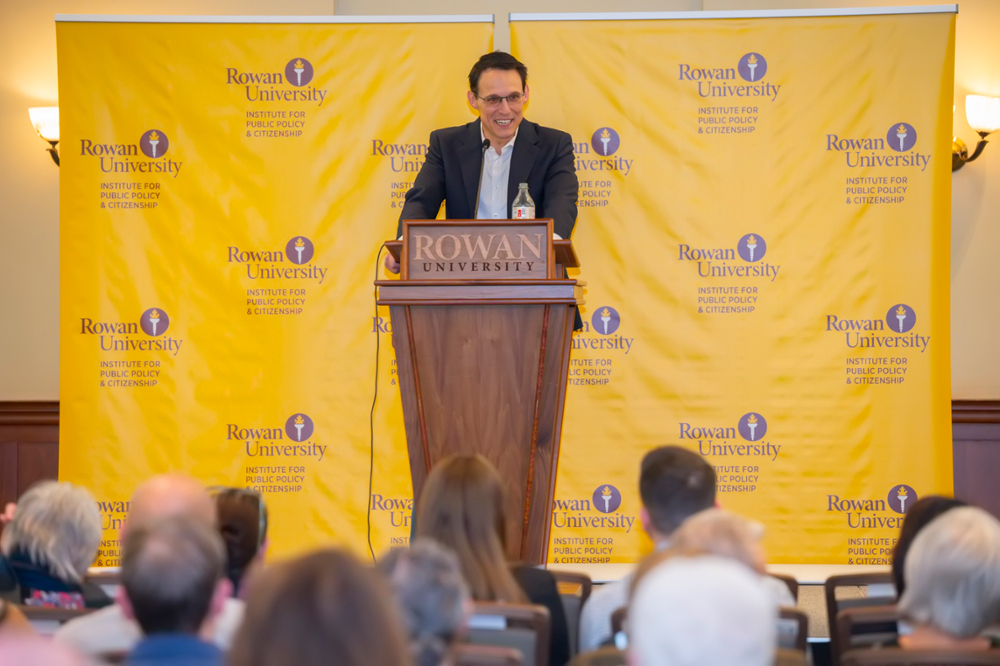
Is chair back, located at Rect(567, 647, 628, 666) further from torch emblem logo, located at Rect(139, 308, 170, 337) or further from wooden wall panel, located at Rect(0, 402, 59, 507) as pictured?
wooden wall panel, located at Rect(0, 402, 59, 507)

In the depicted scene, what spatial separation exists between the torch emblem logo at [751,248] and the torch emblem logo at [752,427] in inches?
30.7

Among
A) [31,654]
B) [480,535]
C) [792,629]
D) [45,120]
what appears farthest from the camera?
[45,120]

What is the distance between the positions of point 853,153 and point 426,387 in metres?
2.84

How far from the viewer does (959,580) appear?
6.18 feet

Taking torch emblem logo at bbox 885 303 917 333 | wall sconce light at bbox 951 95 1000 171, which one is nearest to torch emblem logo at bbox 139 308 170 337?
torch emblem logo at bbox 885 303 917 333

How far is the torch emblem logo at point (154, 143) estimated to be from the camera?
507 centimetres

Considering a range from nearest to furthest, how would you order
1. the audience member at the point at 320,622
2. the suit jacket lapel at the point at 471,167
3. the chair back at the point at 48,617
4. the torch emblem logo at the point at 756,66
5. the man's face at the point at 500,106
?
the audience member at the point at 320,622 → the chair back at the point at 48,617 → the man's face at the point at 500,106 → the suit jacket lapel at the point at 471,167 → the torch emblem logo at the point at 756,66

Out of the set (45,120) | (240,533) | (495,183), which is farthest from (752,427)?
(45,120)

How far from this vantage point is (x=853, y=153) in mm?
4973

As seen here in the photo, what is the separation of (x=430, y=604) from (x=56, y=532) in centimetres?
→ 123

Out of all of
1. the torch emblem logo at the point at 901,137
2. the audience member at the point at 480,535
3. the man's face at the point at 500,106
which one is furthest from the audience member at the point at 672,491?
the torch emblem logo at the point at 901,137

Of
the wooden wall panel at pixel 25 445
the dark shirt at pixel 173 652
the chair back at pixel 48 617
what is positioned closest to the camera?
the dark shirt at pixel 173 652

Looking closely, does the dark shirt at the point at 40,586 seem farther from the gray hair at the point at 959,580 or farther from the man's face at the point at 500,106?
the man's face at the point at 500,106

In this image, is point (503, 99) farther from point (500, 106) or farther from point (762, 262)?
point (762, 262)
